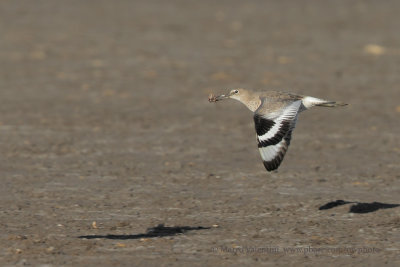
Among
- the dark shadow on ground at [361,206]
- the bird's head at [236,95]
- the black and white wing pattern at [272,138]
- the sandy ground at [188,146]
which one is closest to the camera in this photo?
the sandy ground at [188,146]

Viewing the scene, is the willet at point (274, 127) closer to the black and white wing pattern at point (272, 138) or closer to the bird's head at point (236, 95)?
the black and white wing pattern at point (272, 138)

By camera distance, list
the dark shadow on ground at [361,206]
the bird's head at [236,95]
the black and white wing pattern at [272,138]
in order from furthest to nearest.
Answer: the bird's head at [236,95] < the dark shadow on ground at [361,206] < the black and white wing pattern at [272,138]

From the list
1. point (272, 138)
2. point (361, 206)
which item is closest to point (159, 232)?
point (272, 138)

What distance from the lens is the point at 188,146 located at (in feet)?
36.3

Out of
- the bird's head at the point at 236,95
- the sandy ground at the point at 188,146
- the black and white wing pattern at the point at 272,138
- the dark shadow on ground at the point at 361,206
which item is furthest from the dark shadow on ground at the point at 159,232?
the bird's head at the point at 236,95

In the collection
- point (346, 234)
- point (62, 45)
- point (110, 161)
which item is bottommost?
point (346, 234)

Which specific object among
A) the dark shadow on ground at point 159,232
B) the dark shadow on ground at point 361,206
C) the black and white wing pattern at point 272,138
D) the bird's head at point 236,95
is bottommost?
the dark shadow on ground at point 159,232

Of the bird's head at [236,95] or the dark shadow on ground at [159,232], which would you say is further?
the bird's head at [236,95]

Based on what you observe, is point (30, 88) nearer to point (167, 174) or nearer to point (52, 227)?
point (167, 174)

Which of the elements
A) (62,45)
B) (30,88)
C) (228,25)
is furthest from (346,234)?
(228,25)

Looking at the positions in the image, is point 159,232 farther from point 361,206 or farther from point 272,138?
point 361,206

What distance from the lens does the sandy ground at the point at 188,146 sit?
730 cm

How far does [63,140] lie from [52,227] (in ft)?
12.2

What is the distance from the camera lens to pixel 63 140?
11.3 metres
